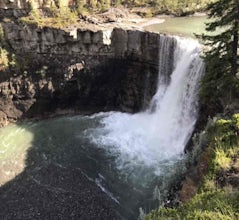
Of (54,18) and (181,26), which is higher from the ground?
(54,18)

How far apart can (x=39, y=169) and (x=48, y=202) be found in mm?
3706

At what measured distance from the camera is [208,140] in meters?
12.9

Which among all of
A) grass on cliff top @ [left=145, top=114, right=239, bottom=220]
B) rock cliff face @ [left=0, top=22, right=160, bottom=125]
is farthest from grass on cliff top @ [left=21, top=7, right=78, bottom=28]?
grass on cliff top @ [left=145, top=114, right=239, bottom=220]

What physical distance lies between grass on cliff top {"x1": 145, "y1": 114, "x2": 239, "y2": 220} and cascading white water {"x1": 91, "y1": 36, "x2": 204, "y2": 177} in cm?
1028

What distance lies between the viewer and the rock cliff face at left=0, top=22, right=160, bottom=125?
29.2m

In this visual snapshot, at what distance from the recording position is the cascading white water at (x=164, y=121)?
23819mm

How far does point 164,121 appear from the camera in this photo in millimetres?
27078

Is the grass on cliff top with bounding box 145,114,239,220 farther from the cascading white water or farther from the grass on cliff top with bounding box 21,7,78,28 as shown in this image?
the grass on cliff top with bounding box 21,7,78,28

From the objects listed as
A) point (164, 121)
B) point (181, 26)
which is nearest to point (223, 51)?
point (164, 121)

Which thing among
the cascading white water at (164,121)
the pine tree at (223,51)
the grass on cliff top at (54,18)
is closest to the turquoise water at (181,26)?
the cascading white water at (164,121)

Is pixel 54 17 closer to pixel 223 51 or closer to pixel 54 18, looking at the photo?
pixel 54 18

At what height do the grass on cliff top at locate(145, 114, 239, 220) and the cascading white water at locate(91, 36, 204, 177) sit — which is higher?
the grass on cliff top at locate(145, 114, 239, 220)

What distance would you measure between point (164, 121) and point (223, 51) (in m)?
9.98

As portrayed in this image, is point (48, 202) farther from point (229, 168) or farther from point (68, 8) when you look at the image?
point (68, 8)
